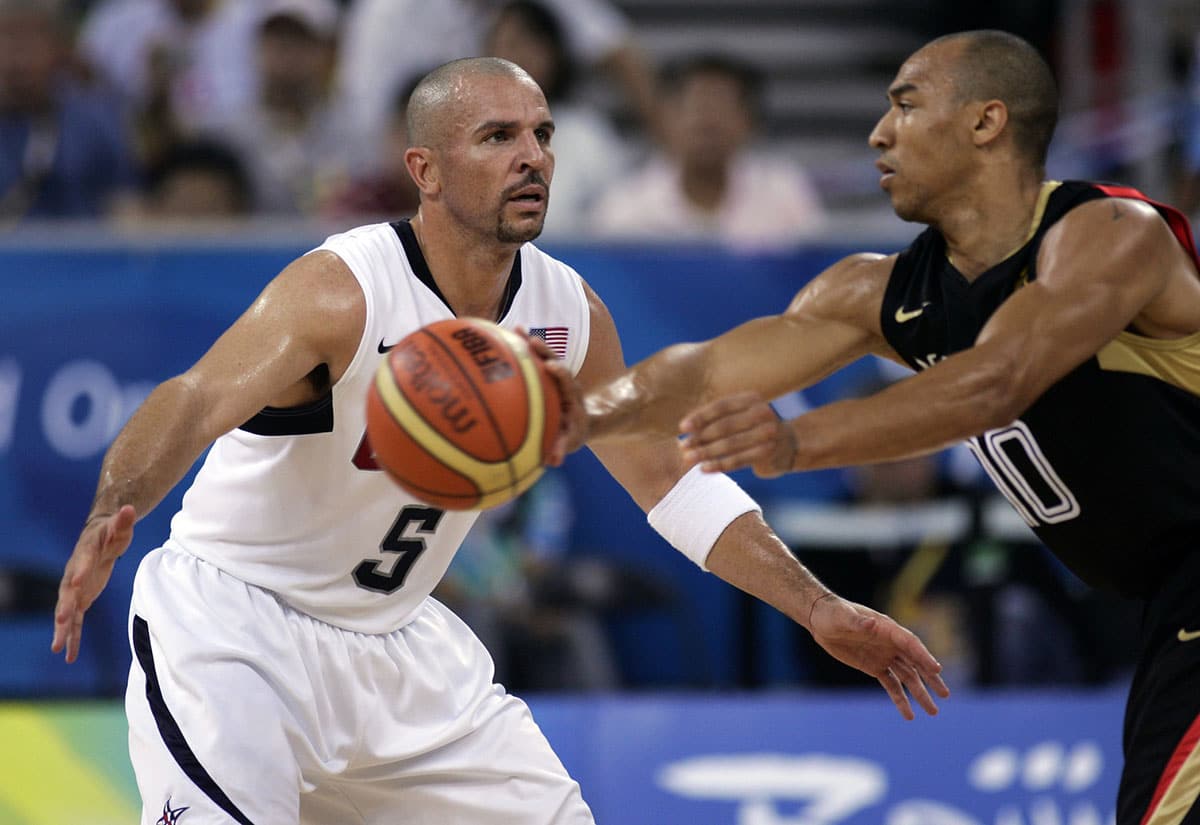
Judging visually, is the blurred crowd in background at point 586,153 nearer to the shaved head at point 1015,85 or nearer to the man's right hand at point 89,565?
the shaved head at point 1015,85

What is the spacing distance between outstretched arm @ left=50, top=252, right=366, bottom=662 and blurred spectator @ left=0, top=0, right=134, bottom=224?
4817 millimetres

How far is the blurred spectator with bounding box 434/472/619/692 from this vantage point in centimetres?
777

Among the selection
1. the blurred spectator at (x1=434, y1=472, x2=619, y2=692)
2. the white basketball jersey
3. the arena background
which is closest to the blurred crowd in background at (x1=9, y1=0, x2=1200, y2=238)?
the arena background

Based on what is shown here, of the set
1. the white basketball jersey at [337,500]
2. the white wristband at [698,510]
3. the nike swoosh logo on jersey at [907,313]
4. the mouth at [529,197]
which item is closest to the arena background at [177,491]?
the white wristband at [698,510]

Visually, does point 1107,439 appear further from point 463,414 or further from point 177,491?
point 177,491

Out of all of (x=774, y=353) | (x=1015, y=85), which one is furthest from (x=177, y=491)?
(x=1015, y=85)

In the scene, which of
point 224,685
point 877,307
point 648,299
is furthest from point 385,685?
point 648,299

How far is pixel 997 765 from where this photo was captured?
673 cm

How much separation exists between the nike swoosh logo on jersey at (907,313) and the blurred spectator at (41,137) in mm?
5544

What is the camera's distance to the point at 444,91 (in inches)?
187

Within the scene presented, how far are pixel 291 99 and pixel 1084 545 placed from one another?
237 inches

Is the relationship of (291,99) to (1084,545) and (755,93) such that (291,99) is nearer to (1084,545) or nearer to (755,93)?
(755,93)

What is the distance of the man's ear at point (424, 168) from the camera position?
474 centimetres

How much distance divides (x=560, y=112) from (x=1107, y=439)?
17.0ft
